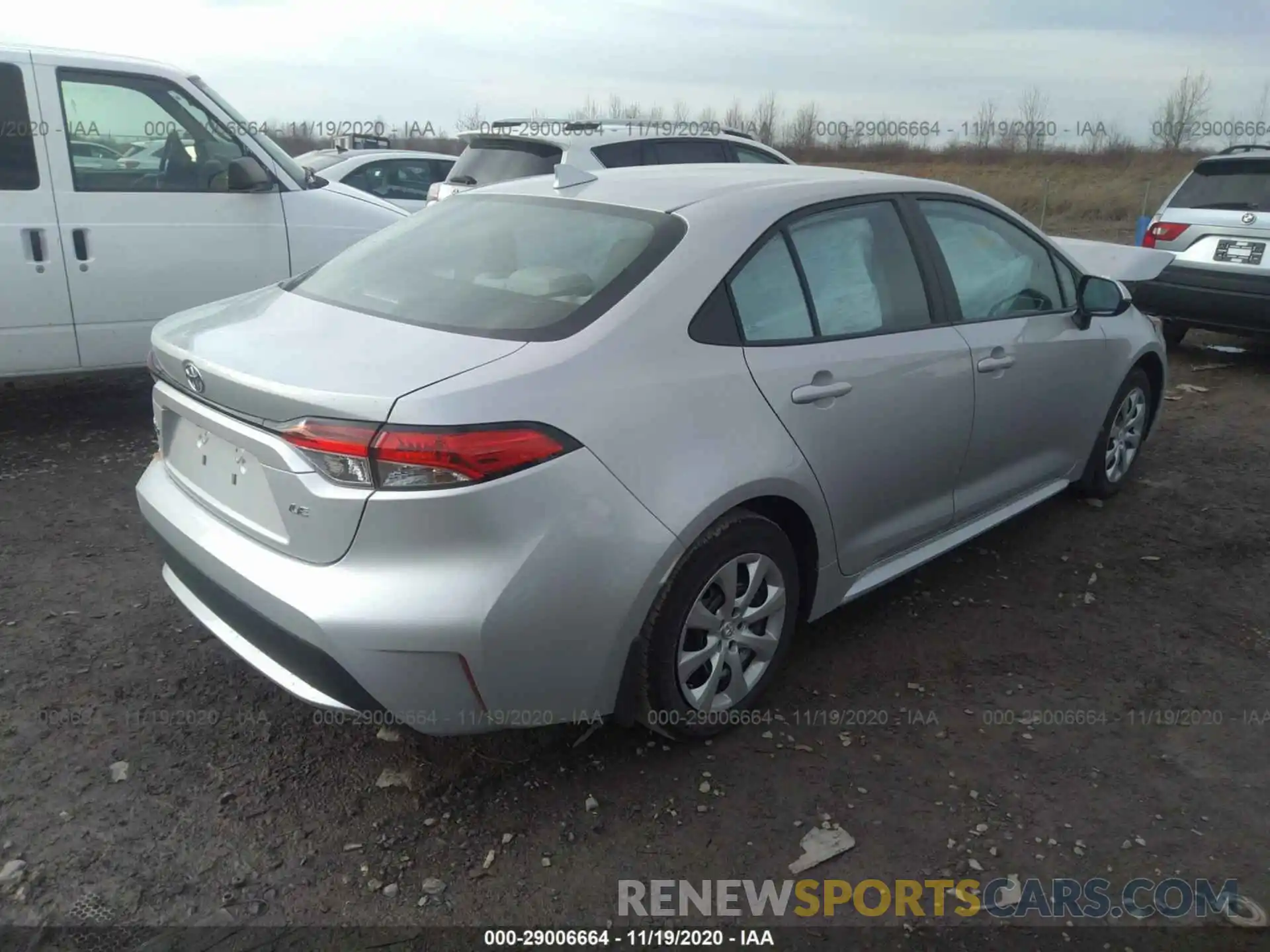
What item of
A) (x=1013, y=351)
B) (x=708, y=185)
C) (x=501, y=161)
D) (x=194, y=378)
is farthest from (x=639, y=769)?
(x=501, y=161)

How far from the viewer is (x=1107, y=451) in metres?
4.82

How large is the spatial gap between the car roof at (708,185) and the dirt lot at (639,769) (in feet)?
4.29

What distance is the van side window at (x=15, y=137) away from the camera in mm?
4980

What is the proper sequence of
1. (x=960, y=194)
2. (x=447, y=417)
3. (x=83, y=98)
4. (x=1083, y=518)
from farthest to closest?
(x=83, y=98), (x=1083, y=518), (x=960, y=194), (x=447, y=417)

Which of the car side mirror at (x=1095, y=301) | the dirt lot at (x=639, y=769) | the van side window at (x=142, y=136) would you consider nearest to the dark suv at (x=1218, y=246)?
the car side mirror at (x=1095, y=301)

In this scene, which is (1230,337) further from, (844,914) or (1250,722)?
(844,914)

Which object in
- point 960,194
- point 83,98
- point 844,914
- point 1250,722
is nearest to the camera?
point 844,914

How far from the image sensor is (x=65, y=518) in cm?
446

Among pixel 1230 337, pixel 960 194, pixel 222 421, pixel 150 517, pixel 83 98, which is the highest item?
pixel 83 98

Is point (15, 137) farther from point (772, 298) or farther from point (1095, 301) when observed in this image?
point (1095, 301)

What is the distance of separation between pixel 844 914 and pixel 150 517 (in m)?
2.24

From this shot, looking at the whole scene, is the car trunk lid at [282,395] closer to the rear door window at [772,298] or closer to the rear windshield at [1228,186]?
the rear door window at [772,298]

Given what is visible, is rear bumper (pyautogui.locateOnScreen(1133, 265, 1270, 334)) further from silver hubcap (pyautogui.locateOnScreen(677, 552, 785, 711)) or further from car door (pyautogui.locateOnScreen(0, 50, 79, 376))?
car door (pyautogui.locateOnScreen(0, 50, 79, 376))

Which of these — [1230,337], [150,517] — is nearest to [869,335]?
[150,517]
